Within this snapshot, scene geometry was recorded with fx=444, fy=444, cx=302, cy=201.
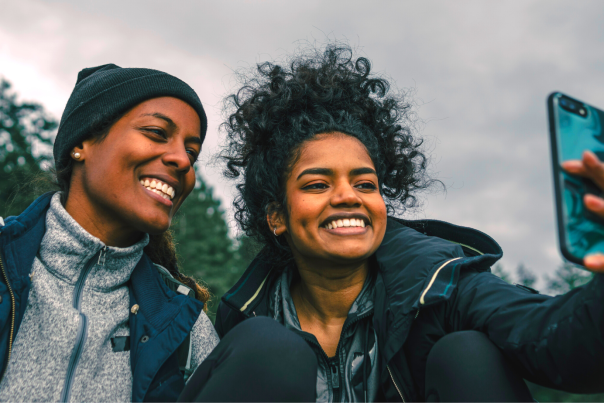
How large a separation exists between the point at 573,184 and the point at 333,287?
1975 mm

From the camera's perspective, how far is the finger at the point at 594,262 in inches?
55.4

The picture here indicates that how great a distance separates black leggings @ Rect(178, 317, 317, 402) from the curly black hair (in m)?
1.67

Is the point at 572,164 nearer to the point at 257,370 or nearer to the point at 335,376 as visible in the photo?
the point at 257,370

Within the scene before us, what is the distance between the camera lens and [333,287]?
318cm

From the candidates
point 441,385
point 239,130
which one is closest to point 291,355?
point 441,385

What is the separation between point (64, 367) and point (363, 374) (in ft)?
5.66

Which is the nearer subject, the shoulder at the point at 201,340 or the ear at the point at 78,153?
the shoulder at the point at 201,340

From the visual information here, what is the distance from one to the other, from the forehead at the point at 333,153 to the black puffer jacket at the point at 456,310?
58cm

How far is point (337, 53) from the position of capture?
4.31m

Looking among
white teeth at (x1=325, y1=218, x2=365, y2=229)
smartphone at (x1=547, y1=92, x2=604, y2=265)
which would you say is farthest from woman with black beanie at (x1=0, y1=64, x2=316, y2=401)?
Answer: smartphone at (x1=547, y1=92, x2=604, y2=265)

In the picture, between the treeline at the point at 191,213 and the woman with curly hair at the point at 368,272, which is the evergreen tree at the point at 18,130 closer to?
the treeline at the point at 191,213

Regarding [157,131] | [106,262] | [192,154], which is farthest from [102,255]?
[192,154]

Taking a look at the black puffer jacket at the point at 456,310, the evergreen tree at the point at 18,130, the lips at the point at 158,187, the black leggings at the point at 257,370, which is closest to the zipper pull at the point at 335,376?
the black puffer jacket at the point at 456,310

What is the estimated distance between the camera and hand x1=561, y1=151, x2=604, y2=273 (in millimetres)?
1375
